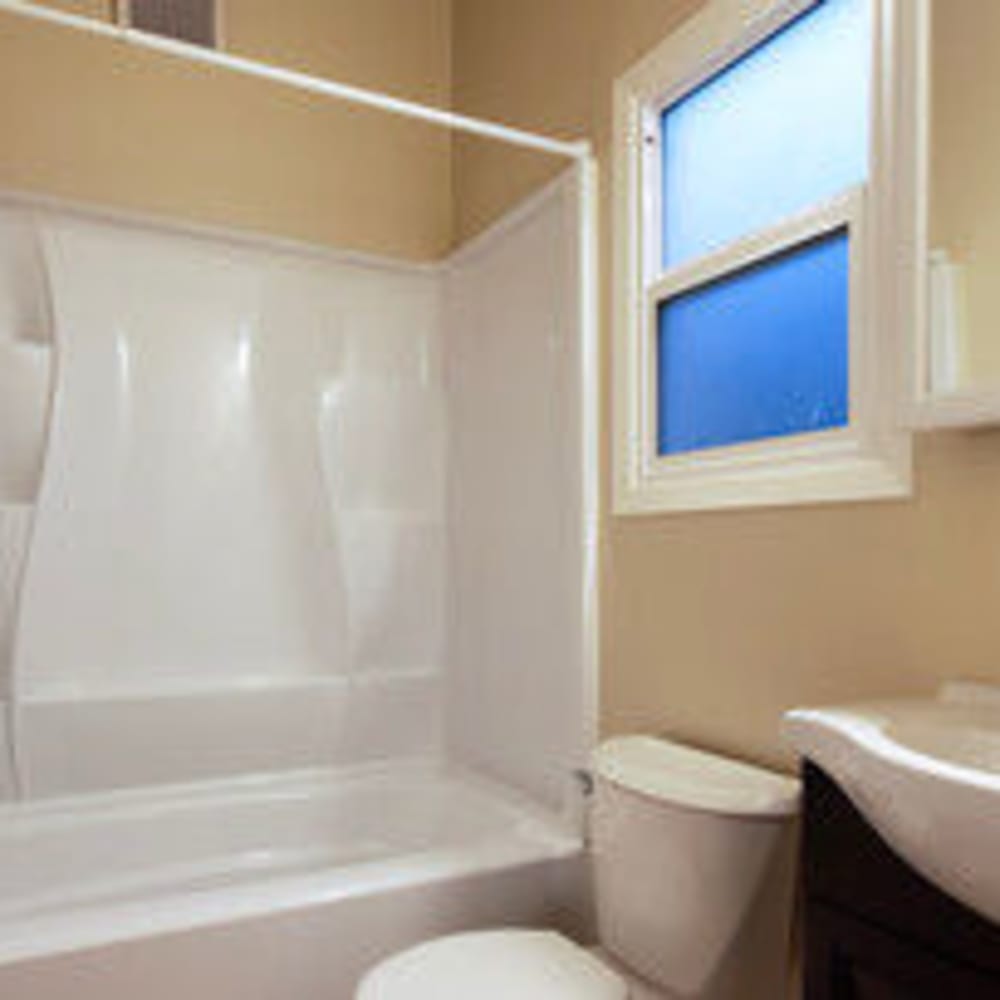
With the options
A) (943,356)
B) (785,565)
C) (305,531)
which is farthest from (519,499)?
(943,356)

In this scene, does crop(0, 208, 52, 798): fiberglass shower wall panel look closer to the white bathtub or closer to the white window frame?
the white bathtub

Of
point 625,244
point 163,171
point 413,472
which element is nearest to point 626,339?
point 625,244

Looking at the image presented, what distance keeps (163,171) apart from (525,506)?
1376 mm

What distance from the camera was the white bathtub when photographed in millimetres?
1518

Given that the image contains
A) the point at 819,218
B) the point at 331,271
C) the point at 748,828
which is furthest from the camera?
the point at 331,271

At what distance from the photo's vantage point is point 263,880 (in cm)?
202

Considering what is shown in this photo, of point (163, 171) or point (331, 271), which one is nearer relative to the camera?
point (163, 171)

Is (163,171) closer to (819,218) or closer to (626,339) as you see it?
(626,339)

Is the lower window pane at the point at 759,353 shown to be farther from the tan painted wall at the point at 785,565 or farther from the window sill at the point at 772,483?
the tan painted wall at the point at 785,565

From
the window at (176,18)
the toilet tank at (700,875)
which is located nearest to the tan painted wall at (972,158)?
the toilet tank at (700,875)

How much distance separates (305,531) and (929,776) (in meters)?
2.04

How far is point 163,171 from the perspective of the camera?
8.16ft

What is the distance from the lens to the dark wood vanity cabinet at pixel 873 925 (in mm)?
914

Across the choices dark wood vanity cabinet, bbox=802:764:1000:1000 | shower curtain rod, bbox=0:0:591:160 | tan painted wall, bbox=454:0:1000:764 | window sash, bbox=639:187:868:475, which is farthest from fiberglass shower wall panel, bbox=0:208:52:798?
dark wood vanity cabinet, bbox=802:764:1000:1000
